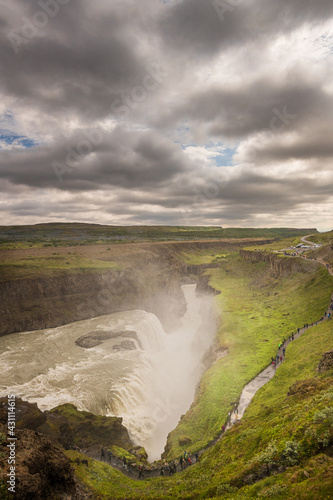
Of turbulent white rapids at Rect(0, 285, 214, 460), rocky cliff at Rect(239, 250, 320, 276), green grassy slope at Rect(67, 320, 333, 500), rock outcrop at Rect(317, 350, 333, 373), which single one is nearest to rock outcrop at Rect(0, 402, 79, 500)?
green grassy slope at Rect(67, 320, 333, 500)

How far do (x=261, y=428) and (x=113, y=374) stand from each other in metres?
31.6

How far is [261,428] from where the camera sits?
822 inches

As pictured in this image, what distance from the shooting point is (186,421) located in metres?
34.2

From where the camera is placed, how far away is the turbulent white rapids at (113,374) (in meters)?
38.6

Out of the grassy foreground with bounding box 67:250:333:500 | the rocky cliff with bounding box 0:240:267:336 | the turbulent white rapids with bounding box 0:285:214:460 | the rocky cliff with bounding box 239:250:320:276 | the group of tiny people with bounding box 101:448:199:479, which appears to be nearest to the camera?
the grassy foreground with bounding box 67:250:333:500

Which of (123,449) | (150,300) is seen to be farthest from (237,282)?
(123,449)

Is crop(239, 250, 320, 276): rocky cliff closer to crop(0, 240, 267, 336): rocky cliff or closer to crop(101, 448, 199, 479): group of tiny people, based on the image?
crop(0, 240, 267, 336): rocky cliff

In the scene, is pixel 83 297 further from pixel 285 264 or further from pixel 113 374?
pixel 285 264

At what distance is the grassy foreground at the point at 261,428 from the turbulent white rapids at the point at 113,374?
751 centimetres

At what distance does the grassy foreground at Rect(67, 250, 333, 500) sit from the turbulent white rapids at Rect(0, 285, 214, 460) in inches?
296

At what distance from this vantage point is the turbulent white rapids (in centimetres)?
3859

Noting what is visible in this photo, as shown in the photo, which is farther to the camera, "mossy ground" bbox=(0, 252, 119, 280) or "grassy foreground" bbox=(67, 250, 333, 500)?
"mossy ground" bbox=(0, 252, 119, 280)

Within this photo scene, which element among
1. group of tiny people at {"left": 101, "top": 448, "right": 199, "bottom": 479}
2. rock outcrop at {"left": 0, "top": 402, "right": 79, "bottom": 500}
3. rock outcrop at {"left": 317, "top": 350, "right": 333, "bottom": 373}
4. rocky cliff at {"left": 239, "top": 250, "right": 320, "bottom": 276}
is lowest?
group of tiny people at {"left": 101, "top": 448, "right": 199, "bottom": 479}

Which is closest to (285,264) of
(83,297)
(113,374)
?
(83,297)
